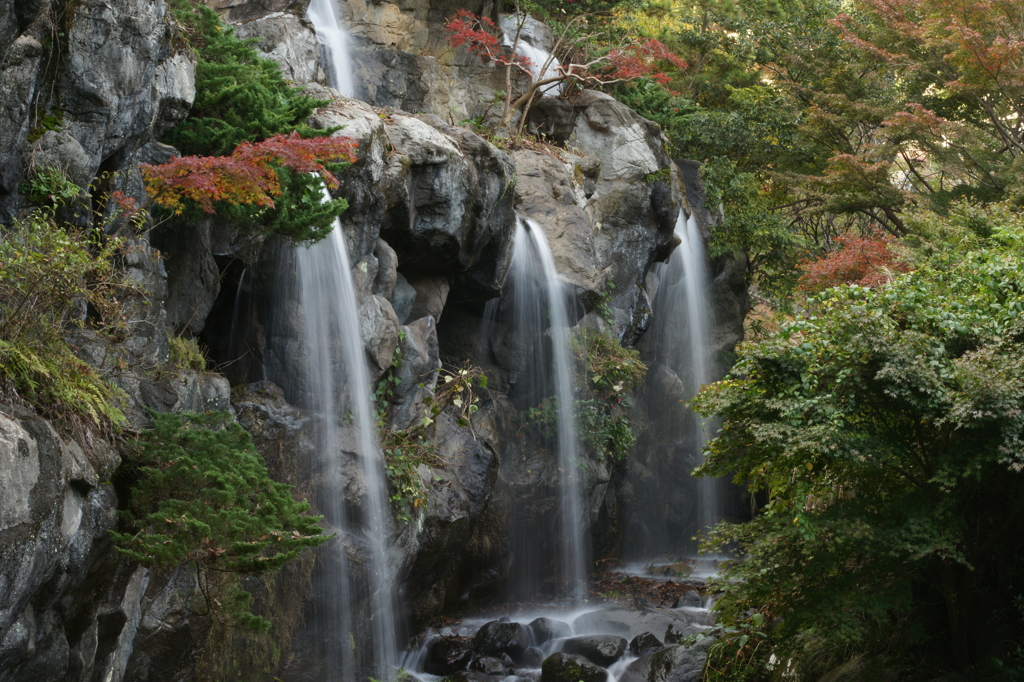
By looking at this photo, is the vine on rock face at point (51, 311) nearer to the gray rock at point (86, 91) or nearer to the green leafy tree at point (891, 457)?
the gray rock at point (86, 91)

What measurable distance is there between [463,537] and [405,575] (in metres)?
1.33

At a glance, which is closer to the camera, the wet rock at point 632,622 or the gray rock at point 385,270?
the gray rock at point 385,270

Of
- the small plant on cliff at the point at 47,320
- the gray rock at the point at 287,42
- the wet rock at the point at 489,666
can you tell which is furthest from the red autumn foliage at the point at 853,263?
the small plant on cliff at the point at 47,320

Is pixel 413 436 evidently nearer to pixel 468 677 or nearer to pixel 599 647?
pixel 468 677

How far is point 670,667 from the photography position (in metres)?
10.4

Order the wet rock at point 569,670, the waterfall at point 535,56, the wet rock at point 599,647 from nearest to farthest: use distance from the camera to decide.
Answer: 1. the wet rock at point 569,670
2. the wet rock at point 599,647
3. the waterfall at point 535,56

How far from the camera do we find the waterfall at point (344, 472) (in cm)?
962

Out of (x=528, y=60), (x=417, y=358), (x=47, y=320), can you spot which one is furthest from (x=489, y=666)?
(x=528, y=60)

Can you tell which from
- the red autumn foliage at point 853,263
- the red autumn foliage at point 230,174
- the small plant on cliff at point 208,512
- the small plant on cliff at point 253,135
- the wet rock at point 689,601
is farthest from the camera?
the red autumn foliage at point 853,263

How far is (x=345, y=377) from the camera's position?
10.4 m

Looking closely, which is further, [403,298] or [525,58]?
[525,58]

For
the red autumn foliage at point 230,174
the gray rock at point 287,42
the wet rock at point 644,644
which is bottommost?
the wet rock at point 644,644

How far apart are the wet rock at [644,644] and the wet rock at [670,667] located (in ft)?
2.26

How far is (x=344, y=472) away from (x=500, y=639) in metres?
3.69
